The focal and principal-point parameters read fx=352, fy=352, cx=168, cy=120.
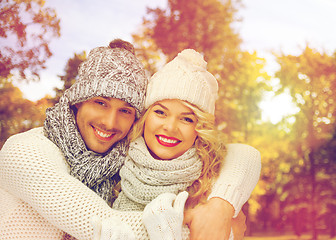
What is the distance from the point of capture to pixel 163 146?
286cm

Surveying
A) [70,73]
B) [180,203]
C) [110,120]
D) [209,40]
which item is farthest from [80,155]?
[209,40]

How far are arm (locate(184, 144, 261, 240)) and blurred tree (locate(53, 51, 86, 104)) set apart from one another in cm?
248

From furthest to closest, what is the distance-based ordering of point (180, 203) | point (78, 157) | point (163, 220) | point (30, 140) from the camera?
1. point (78, 157)
2. point (30, 140)
3. point (180, 203)
4. point (163, 220)

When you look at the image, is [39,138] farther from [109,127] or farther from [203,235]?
[203,235]

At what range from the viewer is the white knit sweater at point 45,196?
225cm

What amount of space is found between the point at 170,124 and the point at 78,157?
2.48 ft

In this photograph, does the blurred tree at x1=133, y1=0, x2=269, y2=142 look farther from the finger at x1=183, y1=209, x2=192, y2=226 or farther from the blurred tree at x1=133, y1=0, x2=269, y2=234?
the finger at x1=183, y1=209, x2=192, y2=226

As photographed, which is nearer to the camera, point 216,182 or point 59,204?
point 59,204

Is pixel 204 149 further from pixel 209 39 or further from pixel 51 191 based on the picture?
pixel 209 39

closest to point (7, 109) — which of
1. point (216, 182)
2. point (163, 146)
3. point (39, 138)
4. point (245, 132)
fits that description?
point (39, 138)

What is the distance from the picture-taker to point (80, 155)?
8.86 feet

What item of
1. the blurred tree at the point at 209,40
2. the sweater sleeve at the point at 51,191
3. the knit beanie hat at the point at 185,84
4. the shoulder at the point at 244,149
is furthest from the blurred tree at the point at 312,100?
the sweater sleeve at the point at 51,191

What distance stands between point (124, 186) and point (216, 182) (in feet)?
2.39

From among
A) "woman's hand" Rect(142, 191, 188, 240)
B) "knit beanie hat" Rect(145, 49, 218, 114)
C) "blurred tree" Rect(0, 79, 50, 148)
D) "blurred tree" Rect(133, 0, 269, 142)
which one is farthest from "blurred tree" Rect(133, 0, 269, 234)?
"woman's hand" Rect(142, 191, 188, 240)
